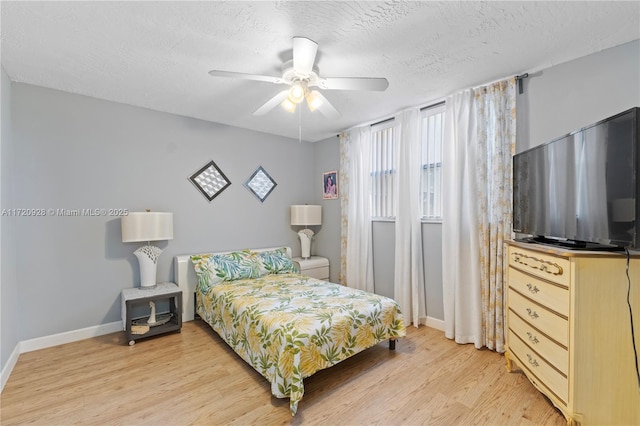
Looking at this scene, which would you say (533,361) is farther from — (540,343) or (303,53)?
(303,53)

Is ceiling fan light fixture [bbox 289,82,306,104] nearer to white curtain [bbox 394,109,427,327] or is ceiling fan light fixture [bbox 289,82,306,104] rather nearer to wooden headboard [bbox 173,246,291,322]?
white curtain [bbox 394,109,427,327]

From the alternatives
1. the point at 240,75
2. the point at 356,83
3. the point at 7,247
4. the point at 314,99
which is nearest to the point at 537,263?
the point at 356,83

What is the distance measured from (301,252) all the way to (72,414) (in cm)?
307

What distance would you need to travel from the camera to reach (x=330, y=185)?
445cm

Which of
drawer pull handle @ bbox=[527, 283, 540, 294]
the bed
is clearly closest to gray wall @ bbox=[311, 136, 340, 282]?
the bed

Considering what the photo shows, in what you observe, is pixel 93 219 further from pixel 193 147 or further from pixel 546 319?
pixel 546 319

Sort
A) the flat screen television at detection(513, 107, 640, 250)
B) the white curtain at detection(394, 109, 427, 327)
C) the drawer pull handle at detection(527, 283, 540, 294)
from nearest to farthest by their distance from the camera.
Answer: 1. the flat screen television at detection(513, 107, 640, 250)
2. the drawer pull handle at detection(527, 283, 540, 294)
3. the white curtain at detection(394, 109, 427, 327)

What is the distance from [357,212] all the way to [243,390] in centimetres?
252

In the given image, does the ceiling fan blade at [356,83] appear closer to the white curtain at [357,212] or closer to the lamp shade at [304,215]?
the white curtain at [357,212]

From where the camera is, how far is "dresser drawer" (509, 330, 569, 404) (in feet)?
5.25

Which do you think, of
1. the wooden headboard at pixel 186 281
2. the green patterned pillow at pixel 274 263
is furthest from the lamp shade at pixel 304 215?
the wooden headboard at pixel 186 281

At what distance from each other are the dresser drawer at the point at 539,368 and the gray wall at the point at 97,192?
330 cm

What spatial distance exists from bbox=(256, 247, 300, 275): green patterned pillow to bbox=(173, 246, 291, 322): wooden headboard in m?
0.81

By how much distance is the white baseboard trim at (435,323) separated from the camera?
10.1ft
